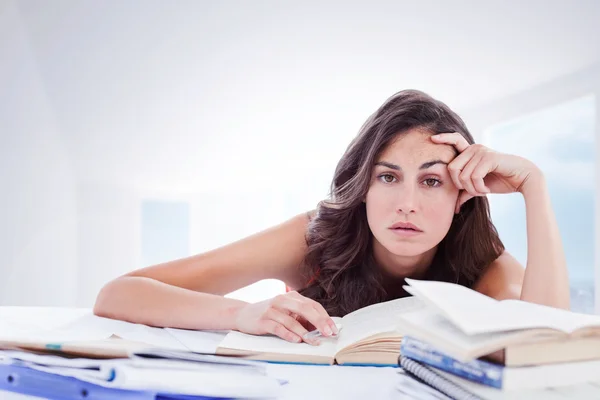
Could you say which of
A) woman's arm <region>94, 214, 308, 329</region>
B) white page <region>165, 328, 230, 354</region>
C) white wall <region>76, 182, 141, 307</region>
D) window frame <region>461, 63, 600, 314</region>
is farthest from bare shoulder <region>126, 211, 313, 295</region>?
white wall <region>76, 182, 141, 307</region>

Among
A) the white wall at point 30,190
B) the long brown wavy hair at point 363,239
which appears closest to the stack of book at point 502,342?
the long brown wavy hair at point 363,239

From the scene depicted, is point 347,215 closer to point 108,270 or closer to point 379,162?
point 379,162

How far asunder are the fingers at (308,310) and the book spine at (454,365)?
0.30 metres

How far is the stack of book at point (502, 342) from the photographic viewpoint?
502mm

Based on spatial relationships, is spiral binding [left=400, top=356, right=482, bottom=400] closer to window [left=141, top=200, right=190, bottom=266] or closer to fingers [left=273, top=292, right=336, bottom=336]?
fingers [left=273, top=292, right=336, bottom=336]

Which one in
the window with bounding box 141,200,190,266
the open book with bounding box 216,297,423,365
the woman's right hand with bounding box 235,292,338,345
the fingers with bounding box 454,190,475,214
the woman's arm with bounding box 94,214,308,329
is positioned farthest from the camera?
the window with bounding box 141,200,190,266

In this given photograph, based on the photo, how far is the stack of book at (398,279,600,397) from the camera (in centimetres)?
50

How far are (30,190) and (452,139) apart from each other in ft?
16.4

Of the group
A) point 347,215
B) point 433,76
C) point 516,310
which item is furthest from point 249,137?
point 516,310

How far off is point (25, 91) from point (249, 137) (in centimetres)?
271

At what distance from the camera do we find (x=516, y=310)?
57 cm

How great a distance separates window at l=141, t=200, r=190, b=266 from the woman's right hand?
687 cm

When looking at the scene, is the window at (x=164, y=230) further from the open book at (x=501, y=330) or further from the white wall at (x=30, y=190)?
the open book at (x=501, y=330)

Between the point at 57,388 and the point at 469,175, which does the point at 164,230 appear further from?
the point at 57,388
